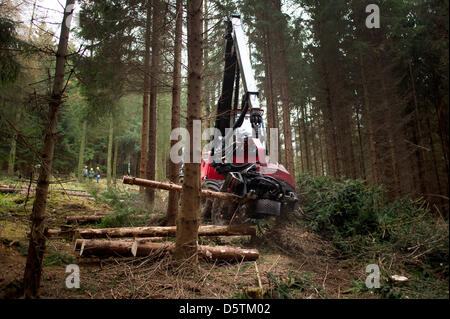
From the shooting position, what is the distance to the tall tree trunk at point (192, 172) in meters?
4.07

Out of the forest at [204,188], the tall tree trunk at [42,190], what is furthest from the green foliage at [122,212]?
the tall tree trunk at [42,190]

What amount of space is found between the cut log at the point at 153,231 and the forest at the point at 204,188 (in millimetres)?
31

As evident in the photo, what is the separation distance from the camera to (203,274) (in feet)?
13.1

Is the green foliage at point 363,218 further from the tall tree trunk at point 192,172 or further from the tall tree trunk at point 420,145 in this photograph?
the tall tree trunk at point 420,145

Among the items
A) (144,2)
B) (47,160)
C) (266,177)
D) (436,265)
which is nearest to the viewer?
(47,160)

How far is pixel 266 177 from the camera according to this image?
5324 millimetres

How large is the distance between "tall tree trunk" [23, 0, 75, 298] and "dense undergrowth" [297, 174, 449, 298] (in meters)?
4.24

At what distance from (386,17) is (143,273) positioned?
477 inches

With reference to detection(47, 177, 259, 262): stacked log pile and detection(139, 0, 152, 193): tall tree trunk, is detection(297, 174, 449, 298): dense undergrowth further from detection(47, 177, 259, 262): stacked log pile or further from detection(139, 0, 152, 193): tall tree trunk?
detection(139, 0, 152, 193): tall tree trunk

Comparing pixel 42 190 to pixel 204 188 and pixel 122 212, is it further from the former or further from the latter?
pixel 204 188

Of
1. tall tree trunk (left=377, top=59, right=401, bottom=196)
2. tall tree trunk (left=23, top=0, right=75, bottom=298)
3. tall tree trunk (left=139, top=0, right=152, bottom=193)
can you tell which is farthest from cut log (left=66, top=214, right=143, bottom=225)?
tall tree trunk (left=377, top=59, right=401, bottom=196)

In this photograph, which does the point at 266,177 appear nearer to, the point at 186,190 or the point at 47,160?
the point at 186,190
